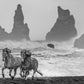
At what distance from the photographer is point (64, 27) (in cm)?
19388

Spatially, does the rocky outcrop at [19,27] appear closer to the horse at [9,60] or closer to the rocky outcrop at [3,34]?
the rocky outcrop at [3,34]

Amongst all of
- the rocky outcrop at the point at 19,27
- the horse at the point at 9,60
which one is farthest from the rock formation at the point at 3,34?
the horse at the point at 9,60

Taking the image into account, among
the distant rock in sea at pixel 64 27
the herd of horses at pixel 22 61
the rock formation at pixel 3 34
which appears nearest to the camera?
the herd of horses at pixel 22 61

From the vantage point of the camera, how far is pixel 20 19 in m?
194

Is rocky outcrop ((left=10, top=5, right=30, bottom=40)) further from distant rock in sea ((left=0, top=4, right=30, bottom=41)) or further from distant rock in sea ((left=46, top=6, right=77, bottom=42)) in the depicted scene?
distant rock in sea ((left=46, top=6, right=77, bottom=42))

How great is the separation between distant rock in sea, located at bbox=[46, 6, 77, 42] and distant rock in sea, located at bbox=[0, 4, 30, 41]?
65.2ft

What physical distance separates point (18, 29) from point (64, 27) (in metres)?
31.8

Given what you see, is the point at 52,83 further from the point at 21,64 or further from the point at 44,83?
the point at 21,64

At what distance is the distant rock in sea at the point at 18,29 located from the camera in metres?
190

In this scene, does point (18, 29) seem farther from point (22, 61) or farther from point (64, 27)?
point (22, 61)

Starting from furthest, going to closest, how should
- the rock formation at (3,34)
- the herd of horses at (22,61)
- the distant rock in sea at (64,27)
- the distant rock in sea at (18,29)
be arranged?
the distant rock in sea at (18,29)
the distant rock in sea at (64,27)
the rock formation at (3,34)
the herd of horses at (22,61)

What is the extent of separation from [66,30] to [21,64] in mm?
181407

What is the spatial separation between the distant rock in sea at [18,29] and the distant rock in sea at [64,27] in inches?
782

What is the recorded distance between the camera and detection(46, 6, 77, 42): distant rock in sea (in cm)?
18850
